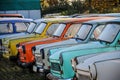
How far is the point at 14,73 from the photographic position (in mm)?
13086

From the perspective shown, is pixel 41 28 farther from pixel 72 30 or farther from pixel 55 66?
pixel 55 66

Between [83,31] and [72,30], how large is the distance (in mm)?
1212

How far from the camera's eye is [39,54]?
10977mm

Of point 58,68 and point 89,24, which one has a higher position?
point 89,24

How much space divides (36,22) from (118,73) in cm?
1037

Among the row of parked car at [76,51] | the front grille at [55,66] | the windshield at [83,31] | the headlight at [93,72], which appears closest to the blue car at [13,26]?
the row of parked car at [76,51]

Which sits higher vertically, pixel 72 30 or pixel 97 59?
pixel 97 59

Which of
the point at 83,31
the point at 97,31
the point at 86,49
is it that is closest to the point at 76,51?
the point at 86,49

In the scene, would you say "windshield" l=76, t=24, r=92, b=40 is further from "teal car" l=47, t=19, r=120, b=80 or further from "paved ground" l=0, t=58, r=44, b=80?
"paved ground" l=0, t=58, r=44, b=80

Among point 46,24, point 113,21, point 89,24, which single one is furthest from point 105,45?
point 46,24

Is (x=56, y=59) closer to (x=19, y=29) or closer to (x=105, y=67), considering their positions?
(x=105, y=67)

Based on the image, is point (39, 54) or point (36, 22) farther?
point (36, 22)

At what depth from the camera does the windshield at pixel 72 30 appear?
37.5 feet

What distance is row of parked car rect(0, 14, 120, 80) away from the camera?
6.60m
